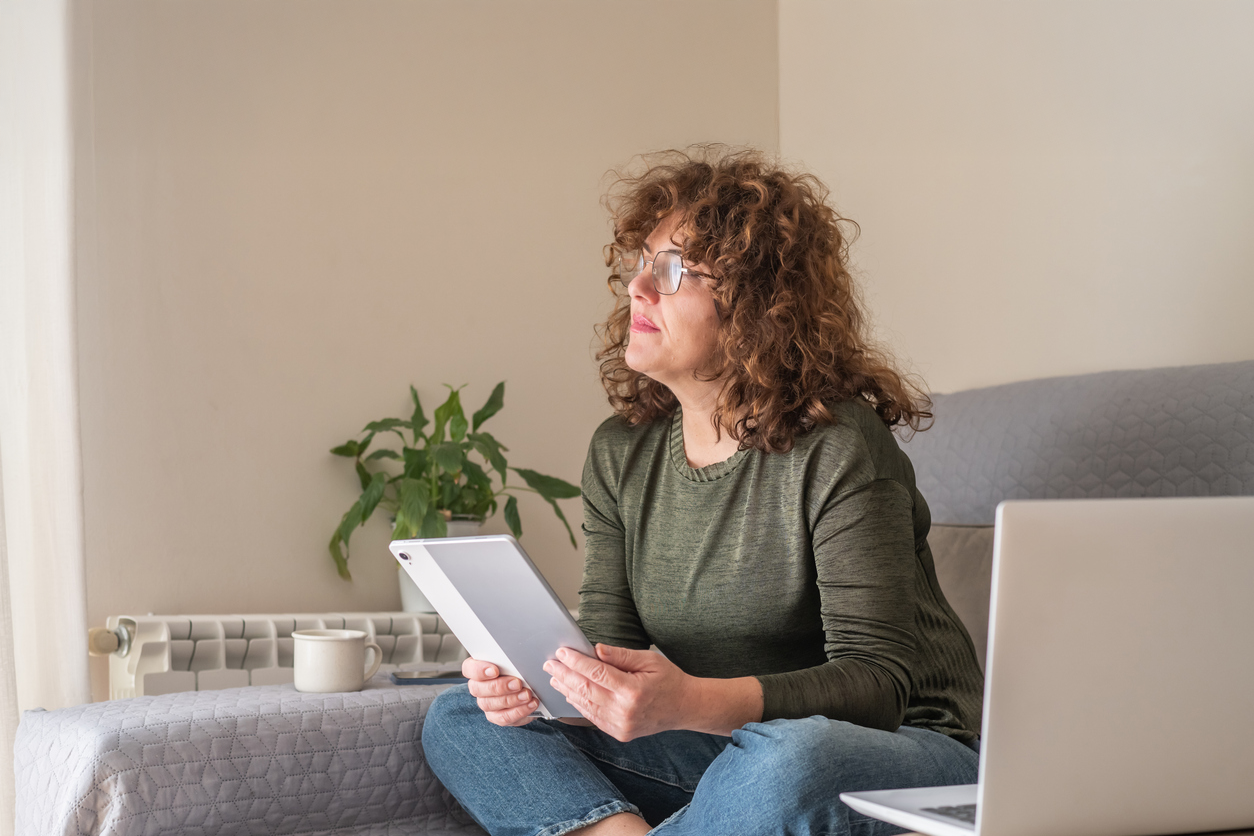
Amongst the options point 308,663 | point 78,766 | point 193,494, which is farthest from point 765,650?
point 193,494

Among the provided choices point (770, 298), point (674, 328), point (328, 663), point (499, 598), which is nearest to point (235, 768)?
point (328, 663)

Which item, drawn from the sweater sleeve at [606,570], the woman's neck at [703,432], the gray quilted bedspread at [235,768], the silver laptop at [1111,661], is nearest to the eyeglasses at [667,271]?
the woman's neck at [703,432]

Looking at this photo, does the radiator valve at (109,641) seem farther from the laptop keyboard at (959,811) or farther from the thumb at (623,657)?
the laptop keyboard at (959,811)

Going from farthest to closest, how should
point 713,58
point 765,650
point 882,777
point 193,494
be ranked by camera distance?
1. point 713,58
2. point 193,494
3. point 765,650
4. point 882,777

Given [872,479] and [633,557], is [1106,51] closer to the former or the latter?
[872,479]

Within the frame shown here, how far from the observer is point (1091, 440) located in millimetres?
1305

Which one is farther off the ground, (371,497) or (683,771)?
(371,497)

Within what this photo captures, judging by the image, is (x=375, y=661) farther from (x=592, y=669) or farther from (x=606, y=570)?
(x=592, y=669)

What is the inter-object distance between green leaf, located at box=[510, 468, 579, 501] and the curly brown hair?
2.73 feet

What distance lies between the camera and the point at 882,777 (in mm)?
926

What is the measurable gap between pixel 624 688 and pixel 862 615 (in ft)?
0.95

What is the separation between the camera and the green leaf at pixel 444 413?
2035 mm

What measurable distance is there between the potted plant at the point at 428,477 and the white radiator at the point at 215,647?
181 millimetres

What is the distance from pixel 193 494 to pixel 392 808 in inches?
37.6
